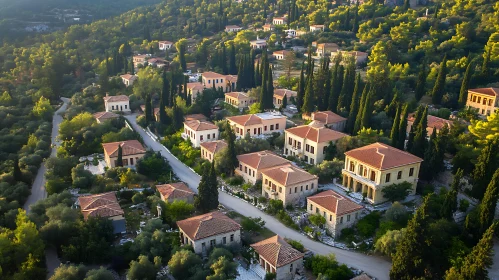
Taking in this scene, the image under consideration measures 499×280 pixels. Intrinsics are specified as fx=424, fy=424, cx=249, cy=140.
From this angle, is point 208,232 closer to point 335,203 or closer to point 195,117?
point 335,203

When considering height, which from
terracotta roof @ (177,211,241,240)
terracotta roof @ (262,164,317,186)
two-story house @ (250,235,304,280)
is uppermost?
terracotta roof @ (262,164,317,186)

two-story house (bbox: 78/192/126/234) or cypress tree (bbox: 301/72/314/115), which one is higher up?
cypress tree (bbox: 301/72/314/115)

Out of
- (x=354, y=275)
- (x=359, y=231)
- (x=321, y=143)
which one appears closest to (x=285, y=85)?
(x=321, y=143)

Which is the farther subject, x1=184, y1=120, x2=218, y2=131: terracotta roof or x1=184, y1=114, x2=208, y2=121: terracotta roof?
x1=184, y1=114, x2=208, y2=121: terracotta roof

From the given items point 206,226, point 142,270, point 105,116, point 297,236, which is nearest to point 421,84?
point 297,236

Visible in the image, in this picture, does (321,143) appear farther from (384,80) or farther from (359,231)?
(384,80)

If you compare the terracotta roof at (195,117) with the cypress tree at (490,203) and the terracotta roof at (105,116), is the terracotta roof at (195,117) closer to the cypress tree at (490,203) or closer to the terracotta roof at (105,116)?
the terracotta roof at (105,116)

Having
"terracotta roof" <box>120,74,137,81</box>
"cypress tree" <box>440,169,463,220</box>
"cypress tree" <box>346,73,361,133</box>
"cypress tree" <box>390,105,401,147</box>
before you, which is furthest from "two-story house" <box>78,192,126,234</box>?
"terracotta roof" <box>120,74,137,81</box>

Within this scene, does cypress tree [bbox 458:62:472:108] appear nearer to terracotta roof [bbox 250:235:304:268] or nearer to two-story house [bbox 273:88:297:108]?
two-story house [bbox 273:88:297:108]
